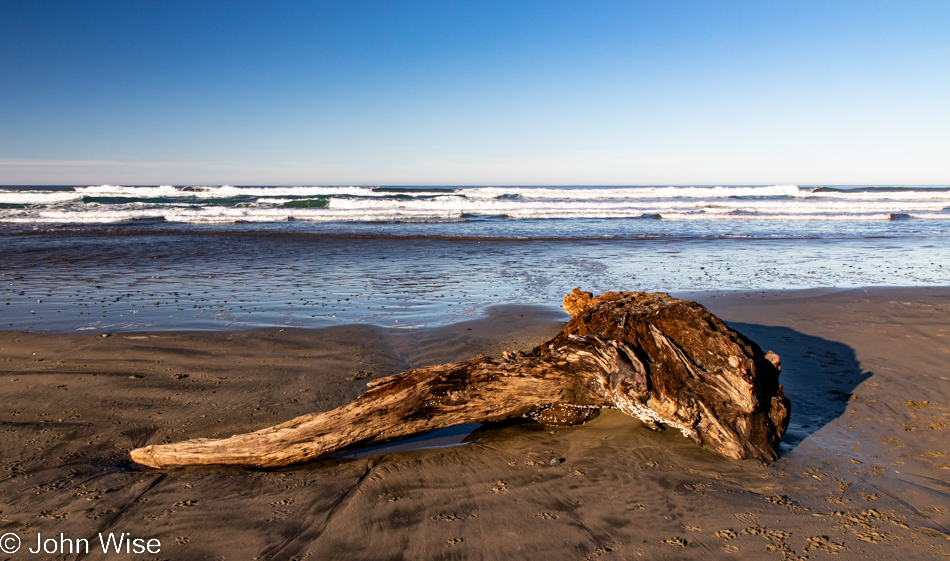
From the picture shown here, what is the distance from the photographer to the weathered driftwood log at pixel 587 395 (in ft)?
11.6

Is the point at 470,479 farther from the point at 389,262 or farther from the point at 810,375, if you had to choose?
the point at 389,262

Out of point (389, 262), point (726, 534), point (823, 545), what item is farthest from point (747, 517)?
point (389, 262)

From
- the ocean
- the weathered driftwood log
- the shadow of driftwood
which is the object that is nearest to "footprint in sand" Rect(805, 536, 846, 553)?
the weathered driftwood log

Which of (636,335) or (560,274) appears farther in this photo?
(560,274)

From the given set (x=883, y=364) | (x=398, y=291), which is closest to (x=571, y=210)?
(x=398, y=291)

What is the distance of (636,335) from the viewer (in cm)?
400

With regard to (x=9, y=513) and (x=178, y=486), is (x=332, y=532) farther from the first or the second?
(x=9, y=513)

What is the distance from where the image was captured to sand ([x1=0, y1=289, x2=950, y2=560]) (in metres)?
2.73

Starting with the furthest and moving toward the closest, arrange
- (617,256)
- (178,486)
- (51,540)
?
(617,256) < (178,486) < (51,540)

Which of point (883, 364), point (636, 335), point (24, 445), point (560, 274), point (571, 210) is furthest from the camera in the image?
point (571, 210)

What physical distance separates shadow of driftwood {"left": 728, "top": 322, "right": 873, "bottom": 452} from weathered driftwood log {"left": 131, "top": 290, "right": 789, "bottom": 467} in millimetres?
552

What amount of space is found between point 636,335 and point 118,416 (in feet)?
13.7
